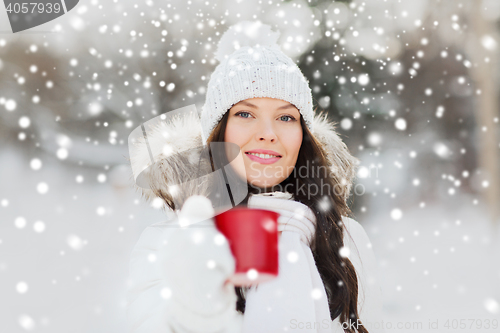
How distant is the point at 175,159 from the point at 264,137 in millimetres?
390

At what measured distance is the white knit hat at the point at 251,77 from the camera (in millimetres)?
1349

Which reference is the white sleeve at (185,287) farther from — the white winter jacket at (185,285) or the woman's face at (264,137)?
the woman's face at (264,137)

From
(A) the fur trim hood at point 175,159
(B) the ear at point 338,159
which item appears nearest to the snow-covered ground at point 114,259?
(A) the fur trim hood at point 175,159

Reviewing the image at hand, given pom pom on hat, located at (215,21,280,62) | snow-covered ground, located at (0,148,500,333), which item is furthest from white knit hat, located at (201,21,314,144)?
snow-covered ground, located at (0,148,500,333)

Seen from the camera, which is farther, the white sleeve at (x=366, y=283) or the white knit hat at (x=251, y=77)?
the white sleeve at (x=366, y=283)

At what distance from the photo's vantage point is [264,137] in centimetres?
126

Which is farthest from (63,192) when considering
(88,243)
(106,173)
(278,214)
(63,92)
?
(278,214)

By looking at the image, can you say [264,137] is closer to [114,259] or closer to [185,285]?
[185,285]

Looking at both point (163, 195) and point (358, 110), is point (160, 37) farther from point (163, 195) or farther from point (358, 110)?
point (163, 195)

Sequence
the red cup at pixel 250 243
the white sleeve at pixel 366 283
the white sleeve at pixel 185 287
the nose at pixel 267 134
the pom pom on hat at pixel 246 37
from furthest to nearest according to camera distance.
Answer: the pom pom on hat at pixel 246 37, the white sleeve at pixel 366 283, the nose at pixel 267 134, the red cup at pixel 250 243, the white sleeve at pixel 185 287

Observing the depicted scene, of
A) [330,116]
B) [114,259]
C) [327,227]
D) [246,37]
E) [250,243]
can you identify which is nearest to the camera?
[250,243]

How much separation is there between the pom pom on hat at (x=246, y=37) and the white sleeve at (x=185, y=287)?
93 cm

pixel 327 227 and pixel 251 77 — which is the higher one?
pixel 251 77

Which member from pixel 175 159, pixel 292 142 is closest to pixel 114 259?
pixel 175 159
